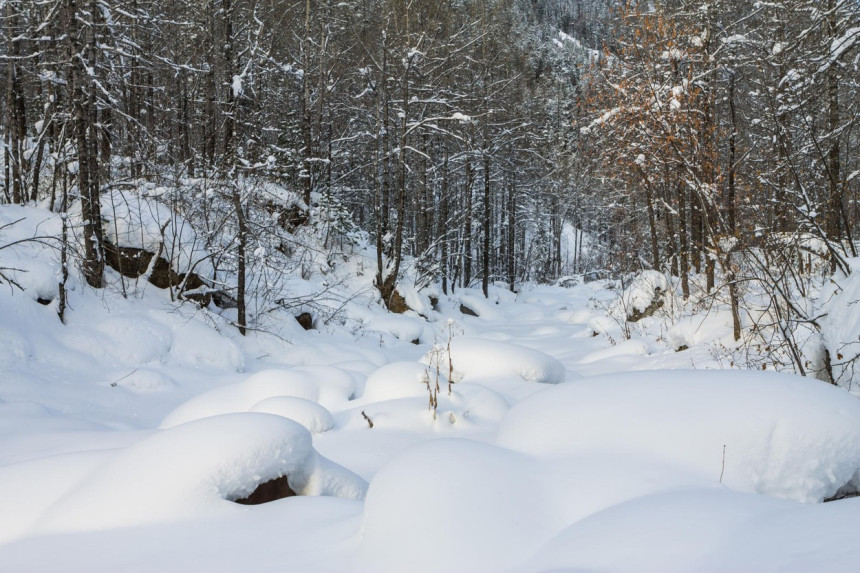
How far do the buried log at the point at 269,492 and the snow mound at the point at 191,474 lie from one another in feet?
0.10

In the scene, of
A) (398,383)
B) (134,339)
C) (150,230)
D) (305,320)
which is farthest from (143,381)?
(305,320)

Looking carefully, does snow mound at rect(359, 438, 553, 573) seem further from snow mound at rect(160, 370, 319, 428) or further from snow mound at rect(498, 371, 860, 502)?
snow mound at rect(160, 370, 319, 428)

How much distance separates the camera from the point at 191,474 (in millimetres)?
2244

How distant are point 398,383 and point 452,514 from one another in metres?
3.29

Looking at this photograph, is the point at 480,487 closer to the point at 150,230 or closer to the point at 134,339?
the point at 134,339

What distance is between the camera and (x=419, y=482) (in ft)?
6.27

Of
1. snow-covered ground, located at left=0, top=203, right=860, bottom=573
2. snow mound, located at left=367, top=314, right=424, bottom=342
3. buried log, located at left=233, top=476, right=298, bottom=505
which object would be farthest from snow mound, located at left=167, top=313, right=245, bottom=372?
buried log, located at left=233, top=476, right=298, bottom=505

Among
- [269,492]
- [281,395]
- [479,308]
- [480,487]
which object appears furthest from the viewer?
[479,308]

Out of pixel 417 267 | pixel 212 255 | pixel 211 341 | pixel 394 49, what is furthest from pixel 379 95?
pixel 211 341

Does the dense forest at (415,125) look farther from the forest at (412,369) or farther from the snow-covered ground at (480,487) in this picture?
the snow-covered ground at (480,487)

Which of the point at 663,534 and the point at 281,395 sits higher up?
the point at 663,534

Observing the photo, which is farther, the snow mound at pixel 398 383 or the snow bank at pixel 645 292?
the snow bank at pixel 645 292

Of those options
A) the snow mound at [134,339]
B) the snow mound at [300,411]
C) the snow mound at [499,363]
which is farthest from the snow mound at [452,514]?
the snow mound at [134,339]

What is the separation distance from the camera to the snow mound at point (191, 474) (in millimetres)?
2119
